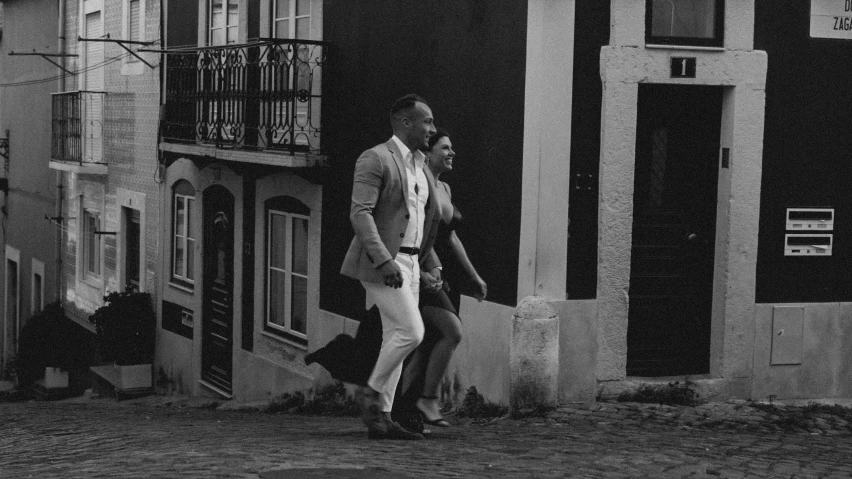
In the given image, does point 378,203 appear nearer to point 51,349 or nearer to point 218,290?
point 218,290

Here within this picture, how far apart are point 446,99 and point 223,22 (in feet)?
20.6

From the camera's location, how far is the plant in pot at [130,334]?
764 inches

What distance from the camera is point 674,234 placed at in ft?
36.2

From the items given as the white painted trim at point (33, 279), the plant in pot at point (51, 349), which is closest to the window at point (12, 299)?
the white painted trim at point (33, 279)

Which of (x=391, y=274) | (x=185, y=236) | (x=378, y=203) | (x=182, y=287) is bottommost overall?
(x=182, y=287)

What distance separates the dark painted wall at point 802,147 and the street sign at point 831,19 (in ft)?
0.19

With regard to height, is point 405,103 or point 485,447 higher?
point 405,103

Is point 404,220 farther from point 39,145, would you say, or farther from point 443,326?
point 39,145

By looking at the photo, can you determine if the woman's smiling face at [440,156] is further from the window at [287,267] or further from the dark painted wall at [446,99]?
the window at [287,267]

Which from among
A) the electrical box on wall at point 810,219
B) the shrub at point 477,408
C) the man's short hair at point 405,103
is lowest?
the shrub at point 477,408

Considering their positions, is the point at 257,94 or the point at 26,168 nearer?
the point at 257,94

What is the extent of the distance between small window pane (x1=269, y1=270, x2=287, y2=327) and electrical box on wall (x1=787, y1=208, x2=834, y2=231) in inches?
254

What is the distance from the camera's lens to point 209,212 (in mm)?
17766

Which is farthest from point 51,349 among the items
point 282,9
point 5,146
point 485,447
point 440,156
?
point 485,447
